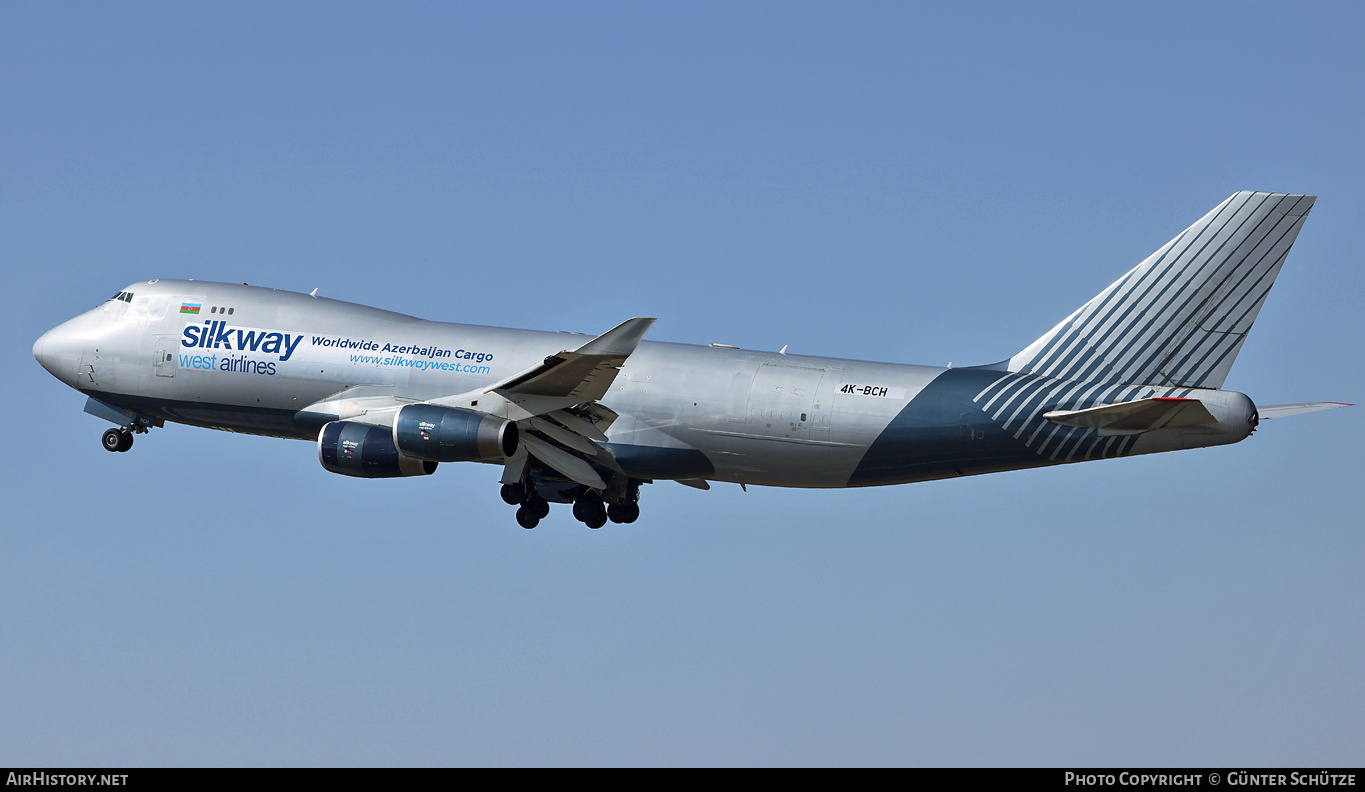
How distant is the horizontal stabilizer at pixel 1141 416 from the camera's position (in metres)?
33.2

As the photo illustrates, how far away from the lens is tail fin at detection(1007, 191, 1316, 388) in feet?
114

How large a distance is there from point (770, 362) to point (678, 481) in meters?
4.22

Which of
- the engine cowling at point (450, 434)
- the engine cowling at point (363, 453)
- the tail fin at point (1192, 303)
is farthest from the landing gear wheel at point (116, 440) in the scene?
the tail fin at point (1192, 303)

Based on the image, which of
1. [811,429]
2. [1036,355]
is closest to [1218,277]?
[1036,355]

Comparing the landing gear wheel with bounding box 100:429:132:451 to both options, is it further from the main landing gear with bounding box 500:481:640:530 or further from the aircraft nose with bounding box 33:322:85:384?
the main landing gear with bounding box 500:481:640:530

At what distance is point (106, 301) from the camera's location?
44500 millimetres

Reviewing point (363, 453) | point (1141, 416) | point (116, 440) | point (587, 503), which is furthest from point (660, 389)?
point (116, 440)

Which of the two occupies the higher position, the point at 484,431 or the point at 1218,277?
the point at 1218,277

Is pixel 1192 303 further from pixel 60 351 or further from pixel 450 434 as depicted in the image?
pixel 60 351

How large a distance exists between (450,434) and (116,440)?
1310 centimetres

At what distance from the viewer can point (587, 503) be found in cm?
4231

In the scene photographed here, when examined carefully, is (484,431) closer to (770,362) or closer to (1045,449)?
(770,362)

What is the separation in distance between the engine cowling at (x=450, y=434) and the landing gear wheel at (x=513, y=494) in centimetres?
491

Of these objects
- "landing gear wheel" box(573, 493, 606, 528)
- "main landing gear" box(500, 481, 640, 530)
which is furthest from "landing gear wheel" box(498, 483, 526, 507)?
"landing gear wheel" box(573, 493, 606, 528)
